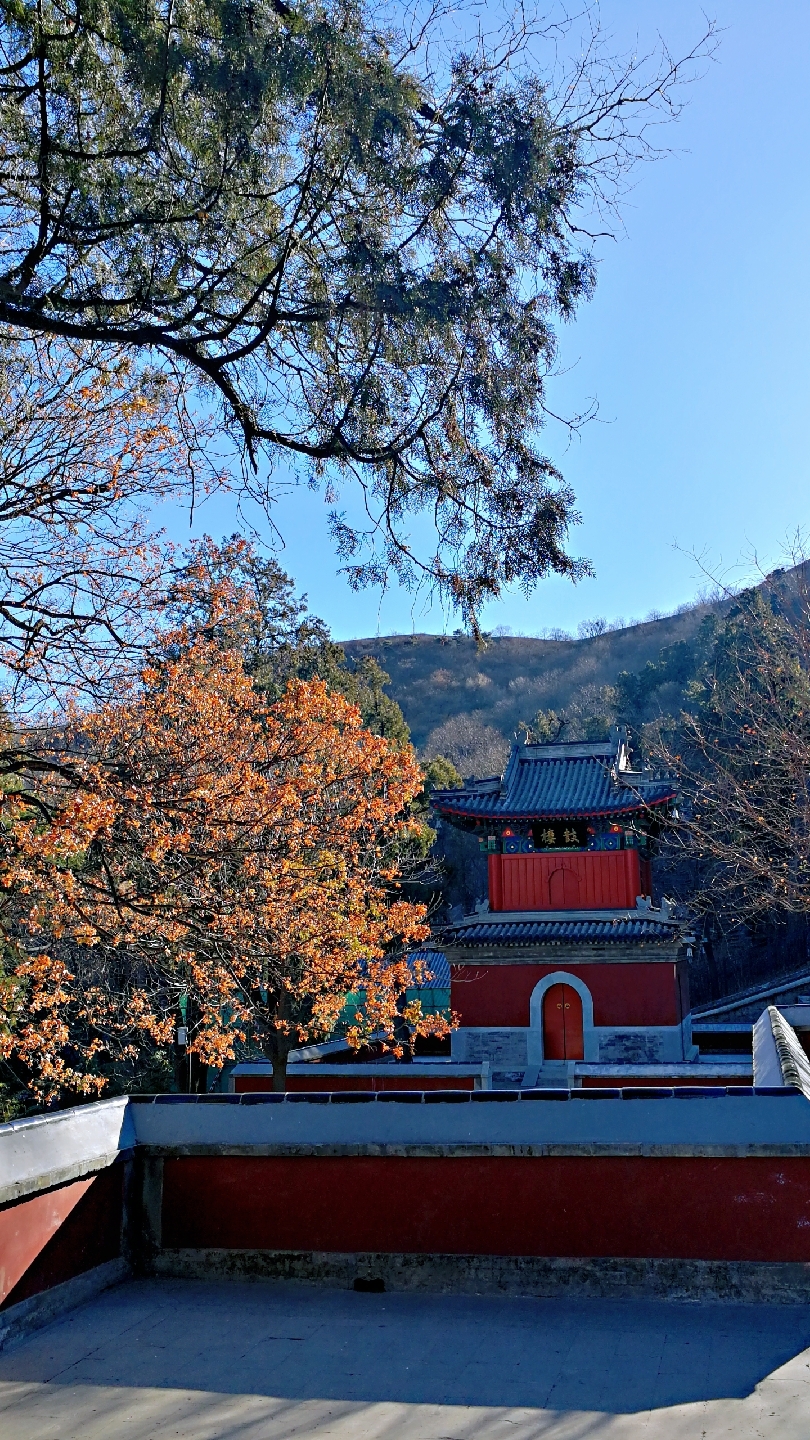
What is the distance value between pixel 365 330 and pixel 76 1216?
4.74 meters

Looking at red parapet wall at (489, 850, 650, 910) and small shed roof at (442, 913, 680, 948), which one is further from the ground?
red parapet wall at (489, 850, 650, 910)

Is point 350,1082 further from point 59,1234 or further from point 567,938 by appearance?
point 59,1234

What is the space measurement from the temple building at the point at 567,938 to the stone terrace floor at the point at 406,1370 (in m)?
12.7

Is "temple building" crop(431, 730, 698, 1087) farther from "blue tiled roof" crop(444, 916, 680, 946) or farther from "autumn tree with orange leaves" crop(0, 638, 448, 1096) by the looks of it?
"autumn tree with orange leaves" crop(0, 638, 448, 1096)

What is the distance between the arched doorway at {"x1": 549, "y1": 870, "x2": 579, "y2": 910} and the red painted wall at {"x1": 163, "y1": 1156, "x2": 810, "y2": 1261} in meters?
14.5

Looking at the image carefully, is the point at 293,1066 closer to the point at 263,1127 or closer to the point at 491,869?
the point at 491,869

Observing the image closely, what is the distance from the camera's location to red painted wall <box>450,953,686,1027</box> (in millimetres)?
18609

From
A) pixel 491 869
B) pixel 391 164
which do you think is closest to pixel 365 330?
pixel 391 164

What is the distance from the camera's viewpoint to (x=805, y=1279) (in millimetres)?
5113

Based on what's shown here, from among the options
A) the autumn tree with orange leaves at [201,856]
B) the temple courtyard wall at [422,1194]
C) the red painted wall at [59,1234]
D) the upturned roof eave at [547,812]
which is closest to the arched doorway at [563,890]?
the upturned roof eave at [547,812]

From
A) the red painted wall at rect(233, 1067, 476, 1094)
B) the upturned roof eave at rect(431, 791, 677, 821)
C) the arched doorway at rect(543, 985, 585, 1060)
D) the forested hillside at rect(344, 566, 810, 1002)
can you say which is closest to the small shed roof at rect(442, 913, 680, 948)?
the forested hillside at rect(344, 566, 810, 1002)

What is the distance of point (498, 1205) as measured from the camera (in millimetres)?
5555

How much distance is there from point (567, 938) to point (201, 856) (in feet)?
45.8

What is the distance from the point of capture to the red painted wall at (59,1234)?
4.98 meters
